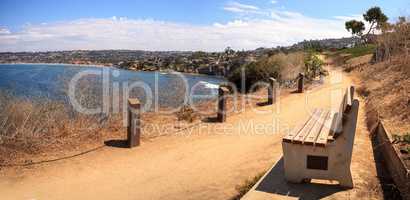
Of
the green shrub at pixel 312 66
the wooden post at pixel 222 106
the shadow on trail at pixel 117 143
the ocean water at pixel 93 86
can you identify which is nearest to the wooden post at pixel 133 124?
the shadow on trail at pixel 117 143

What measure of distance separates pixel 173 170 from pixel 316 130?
9.00 feet

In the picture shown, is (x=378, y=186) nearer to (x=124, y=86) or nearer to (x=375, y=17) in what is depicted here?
(x=124, y=86)

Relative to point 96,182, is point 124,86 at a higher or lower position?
higher

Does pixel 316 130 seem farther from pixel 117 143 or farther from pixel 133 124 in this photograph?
pixel 117 143

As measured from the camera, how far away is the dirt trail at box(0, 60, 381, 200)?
20.1 feet

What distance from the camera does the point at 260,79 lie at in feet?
81.5

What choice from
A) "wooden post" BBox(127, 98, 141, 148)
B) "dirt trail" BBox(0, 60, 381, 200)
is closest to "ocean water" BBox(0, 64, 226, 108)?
"wooden post" BBox(127, 98, 141, 148)

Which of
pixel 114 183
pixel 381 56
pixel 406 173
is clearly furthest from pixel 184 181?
pixel 381 56

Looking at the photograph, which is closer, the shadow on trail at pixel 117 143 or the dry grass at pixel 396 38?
the shadow on trail at pixel 117 143

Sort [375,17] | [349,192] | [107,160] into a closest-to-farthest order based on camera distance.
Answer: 1. [349,192]
2. [107,160]
3. [375,17]

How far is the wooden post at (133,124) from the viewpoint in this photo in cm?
877

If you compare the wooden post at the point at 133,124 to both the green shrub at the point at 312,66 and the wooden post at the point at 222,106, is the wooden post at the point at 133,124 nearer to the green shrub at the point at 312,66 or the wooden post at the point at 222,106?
the wooden post at the point at 222,106

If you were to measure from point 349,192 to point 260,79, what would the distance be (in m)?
19.8

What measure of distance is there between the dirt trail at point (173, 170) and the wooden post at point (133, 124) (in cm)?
26
